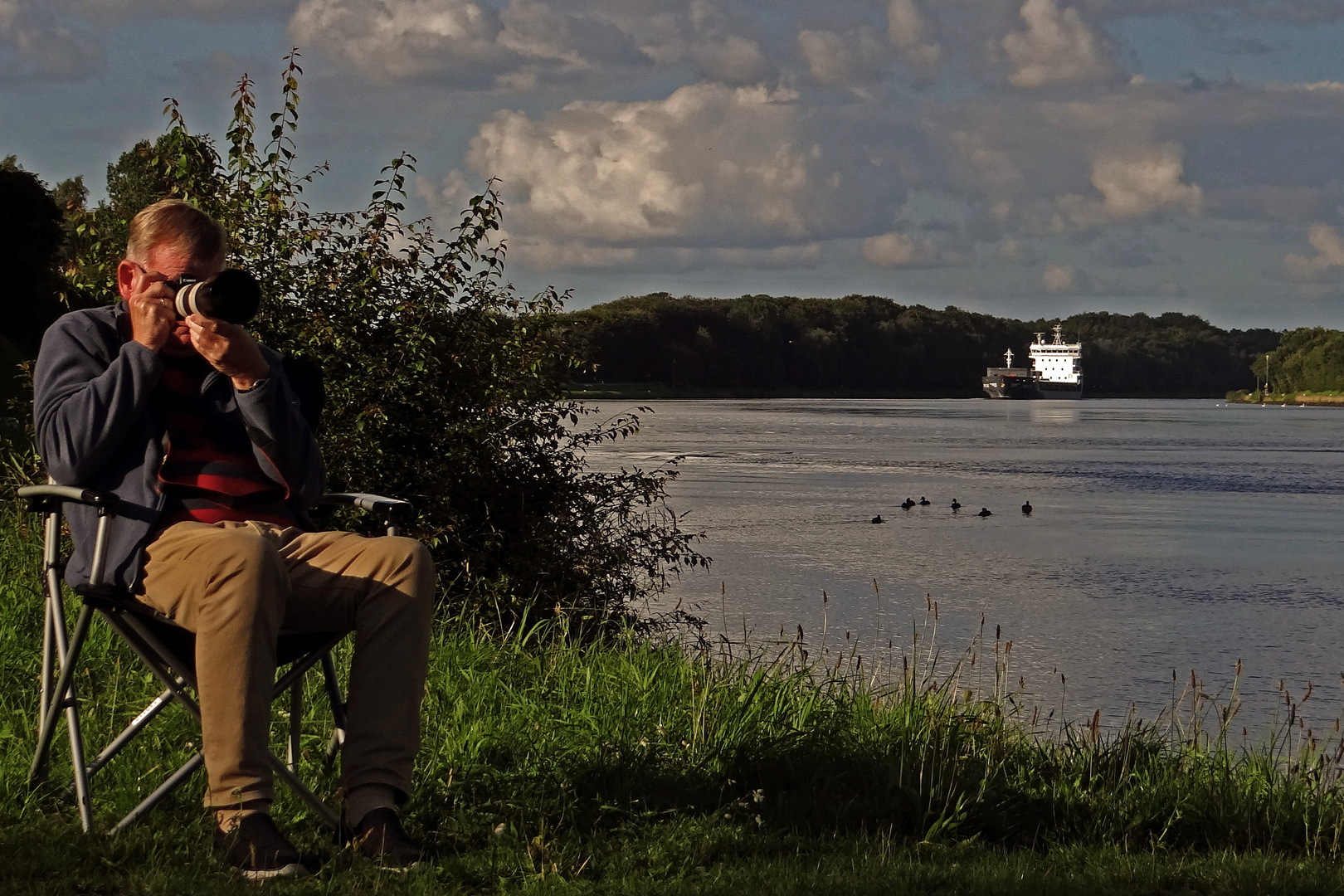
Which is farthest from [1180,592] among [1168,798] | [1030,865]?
[1030,865]

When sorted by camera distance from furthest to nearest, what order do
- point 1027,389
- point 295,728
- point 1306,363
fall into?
point 1027,389 < point 1306,363 < point 295,728

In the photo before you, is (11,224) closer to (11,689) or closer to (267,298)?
(267,298)

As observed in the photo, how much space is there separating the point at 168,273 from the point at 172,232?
9cm

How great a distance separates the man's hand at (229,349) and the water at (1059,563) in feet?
17.3

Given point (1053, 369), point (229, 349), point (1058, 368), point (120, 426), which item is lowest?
point (120, 426)

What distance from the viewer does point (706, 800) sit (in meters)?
3.57

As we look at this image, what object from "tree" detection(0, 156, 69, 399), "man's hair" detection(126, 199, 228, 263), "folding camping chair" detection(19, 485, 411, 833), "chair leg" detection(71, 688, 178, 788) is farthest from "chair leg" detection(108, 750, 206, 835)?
"tree" detection(0, 156, 69, 399)

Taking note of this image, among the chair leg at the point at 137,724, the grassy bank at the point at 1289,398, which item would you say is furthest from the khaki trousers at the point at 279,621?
the grassy bank at the point at 1289,398

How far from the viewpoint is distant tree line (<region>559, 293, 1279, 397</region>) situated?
340 feet

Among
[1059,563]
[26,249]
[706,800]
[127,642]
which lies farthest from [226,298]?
[26,249]

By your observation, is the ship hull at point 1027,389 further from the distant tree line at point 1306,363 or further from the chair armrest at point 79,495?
the chair armrest at point 79,495

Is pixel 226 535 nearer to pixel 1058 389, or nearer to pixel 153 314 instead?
pixel 153 314

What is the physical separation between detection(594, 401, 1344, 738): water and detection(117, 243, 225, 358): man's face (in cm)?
533

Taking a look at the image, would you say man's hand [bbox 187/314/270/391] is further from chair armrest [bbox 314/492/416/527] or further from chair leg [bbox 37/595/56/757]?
chair leg [bbox 37/595/56/757]
